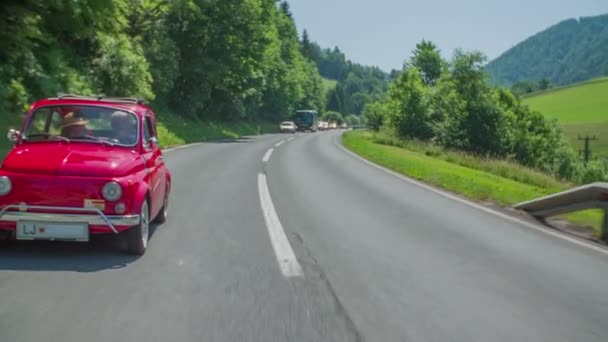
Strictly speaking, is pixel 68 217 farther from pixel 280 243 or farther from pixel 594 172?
pixel 594 172

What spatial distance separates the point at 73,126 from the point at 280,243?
2903 mm

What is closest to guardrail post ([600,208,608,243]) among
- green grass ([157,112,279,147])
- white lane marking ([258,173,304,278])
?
white lane marking ([258,173,304,278])

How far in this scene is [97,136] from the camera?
22.7 feet

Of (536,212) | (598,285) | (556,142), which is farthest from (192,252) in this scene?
(556,142)

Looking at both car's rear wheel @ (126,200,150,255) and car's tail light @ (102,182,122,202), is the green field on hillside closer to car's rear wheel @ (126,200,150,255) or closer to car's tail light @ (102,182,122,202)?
car's rear wheel @ (126,200,150,255)

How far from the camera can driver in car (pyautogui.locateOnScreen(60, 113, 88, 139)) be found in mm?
6875

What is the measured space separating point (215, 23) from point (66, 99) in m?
37.4

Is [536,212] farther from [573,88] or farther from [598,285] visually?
[573,88]

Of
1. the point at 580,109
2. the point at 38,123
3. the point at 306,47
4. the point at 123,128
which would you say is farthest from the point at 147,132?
the point at 306,47

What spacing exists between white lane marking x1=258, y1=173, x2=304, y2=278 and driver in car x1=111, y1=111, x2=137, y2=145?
2.18 meters

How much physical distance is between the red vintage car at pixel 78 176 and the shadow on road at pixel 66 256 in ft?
0.61

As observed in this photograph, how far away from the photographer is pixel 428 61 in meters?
76.6

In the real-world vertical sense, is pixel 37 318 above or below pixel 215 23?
below

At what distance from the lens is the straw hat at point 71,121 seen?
693cm
